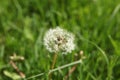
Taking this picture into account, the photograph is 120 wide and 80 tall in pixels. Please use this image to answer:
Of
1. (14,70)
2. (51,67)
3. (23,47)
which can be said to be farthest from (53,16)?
(51,67)

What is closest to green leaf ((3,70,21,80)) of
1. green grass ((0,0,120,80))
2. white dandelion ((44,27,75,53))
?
green grass ((0,0,120,80))

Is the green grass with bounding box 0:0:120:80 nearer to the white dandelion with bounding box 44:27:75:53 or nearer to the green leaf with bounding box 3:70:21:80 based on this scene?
the green leaf with bounding box 3:70:21:80

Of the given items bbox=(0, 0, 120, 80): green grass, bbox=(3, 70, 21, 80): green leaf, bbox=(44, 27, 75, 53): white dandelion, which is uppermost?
bbox=(0, 0, 120, 80): green grass

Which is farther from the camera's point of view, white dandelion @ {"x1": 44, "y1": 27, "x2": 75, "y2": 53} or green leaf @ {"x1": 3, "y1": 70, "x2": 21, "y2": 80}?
green leaf @ {"x1": 3, "y1": 70, "x2": 21, "y2": 80}

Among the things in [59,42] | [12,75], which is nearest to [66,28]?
[12,75]

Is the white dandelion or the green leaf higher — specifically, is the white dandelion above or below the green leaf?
below

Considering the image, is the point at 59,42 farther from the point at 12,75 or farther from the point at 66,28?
the point at 66,28

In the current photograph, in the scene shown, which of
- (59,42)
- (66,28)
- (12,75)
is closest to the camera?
(59,42)
